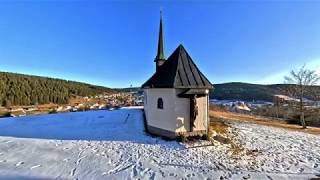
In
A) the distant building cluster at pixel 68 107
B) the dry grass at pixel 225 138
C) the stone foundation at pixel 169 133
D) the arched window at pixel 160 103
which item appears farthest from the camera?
the distant building cluster at pixel 68 107

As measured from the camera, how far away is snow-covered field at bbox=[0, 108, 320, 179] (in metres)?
9.19

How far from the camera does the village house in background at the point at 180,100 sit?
13891 mm

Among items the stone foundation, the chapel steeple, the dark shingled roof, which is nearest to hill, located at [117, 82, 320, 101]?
the chapel steeple

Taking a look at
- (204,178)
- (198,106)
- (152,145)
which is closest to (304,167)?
(204,178)

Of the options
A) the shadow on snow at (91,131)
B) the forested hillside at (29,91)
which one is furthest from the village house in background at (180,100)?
the forested hillside at (29,91)

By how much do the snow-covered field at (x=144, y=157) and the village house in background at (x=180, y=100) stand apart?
113 centimetres

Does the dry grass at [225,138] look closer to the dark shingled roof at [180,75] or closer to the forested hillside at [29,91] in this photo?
the dark shingled roof at [180,75]

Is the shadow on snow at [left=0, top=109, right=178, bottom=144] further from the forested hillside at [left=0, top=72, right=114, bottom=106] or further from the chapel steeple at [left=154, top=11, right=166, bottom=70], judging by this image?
the forested hillside at [left=0, top=72, right=114, bottom=106]

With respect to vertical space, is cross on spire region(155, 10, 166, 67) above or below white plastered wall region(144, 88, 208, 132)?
above

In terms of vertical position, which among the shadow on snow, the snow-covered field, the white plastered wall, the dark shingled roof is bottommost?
the snow-covered field

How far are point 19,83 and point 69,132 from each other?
68.6 m

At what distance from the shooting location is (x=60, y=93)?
264 ft

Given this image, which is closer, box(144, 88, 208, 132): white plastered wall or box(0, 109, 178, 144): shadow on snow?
box(144, 88, 208, 132): white plastered wall

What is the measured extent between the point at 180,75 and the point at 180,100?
1.54 metres
